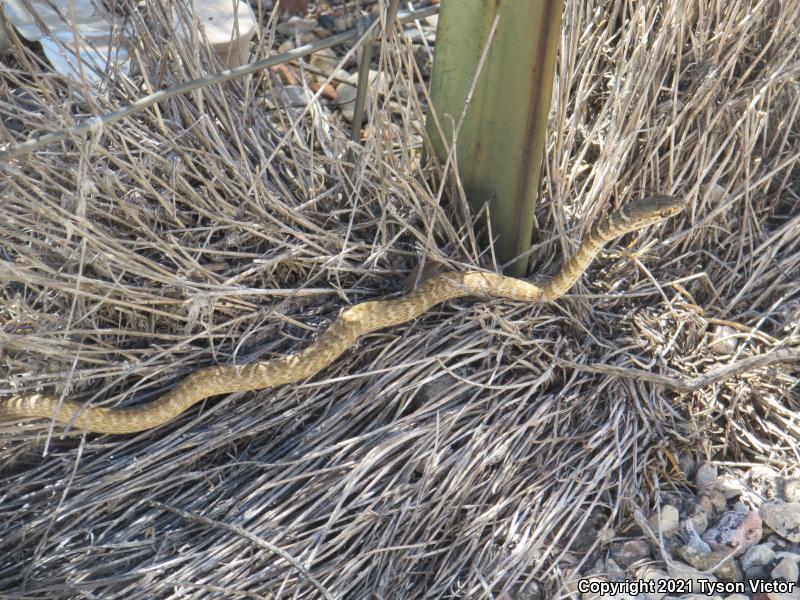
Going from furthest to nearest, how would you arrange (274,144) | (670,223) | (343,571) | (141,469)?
1. (670,223)
2. (274,144)
3. (141,469)
4. (343,571)

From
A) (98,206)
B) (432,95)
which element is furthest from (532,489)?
(98,206)

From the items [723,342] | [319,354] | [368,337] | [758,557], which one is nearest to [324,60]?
[368,337]

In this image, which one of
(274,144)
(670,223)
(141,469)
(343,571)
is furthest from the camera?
(670,223)

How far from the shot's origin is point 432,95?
2795 mm

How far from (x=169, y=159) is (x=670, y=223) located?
1648mm

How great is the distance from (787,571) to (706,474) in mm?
358

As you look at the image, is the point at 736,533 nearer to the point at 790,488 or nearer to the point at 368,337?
the point at 790,488

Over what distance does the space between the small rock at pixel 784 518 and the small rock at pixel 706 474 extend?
0.16 metres

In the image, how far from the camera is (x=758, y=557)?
245 centimetres

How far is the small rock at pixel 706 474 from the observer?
264 centimetres

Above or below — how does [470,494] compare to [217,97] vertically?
below

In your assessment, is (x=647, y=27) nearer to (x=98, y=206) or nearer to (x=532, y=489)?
(x=532, y=489)

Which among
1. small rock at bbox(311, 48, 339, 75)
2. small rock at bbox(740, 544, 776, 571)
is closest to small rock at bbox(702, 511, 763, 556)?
small rock at bbox(740, 544, 776, 571)

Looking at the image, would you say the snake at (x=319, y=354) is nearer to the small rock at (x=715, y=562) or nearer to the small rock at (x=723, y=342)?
the small rock at (x=723, y=342)
